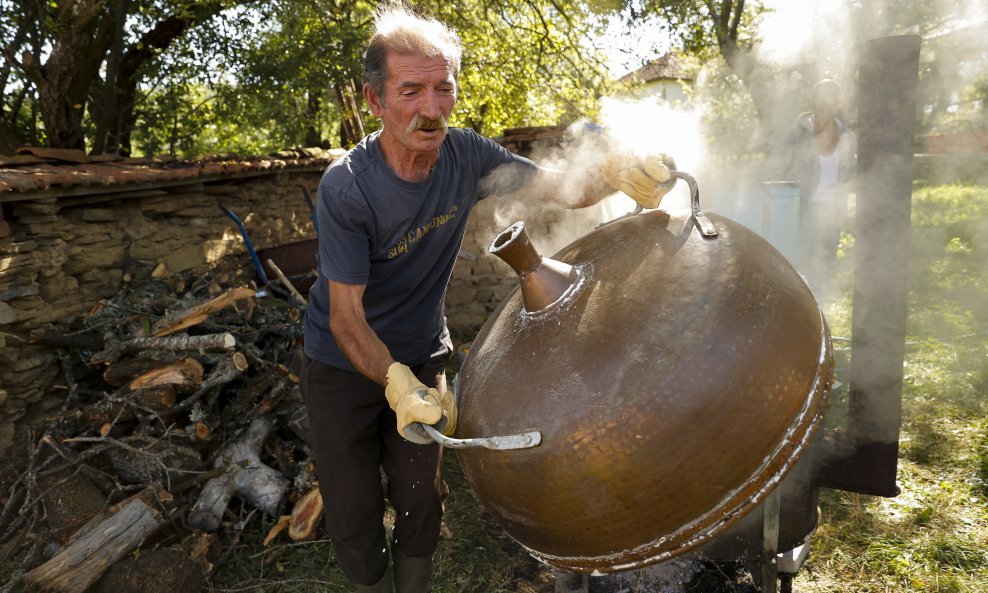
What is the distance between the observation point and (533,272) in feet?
5.46

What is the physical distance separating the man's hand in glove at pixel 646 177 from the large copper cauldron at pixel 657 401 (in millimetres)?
433

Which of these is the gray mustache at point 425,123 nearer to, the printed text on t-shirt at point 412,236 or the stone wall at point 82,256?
the printed text on t-shirt at point 412,236

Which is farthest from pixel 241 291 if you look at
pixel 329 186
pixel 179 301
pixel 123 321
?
pixel 329 186

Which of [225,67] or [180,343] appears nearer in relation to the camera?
[180,343]

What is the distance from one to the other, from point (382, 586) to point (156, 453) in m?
1.68

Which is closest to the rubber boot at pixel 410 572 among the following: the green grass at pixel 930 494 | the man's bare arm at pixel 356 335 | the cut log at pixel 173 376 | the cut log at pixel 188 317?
the man's bare arm at pixel 356 335

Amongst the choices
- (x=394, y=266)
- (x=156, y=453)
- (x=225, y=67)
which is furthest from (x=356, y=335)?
(x=225, y=67)

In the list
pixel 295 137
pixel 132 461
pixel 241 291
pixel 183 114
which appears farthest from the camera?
pixel 295 137

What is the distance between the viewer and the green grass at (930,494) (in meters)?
2.68

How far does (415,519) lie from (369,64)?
66.7 inches

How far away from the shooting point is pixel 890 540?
9.48ft

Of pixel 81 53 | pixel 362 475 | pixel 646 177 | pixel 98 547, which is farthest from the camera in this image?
pixel 81 53

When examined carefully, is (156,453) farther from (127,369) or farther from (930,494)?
(930,494)

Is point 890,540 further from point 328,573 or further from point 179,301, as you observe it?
point 179,301
